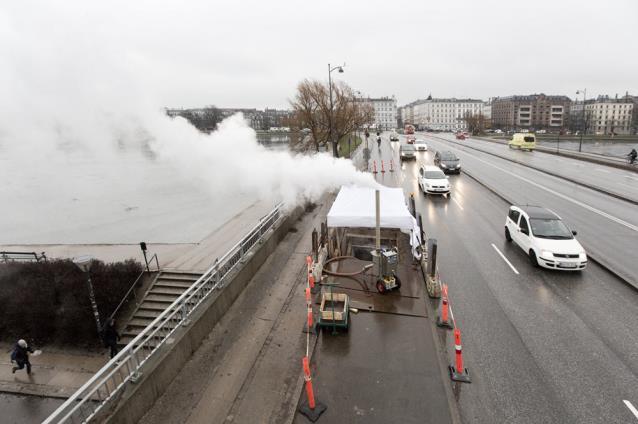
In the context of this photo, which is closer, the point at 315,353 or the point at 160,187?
the point at 315,353

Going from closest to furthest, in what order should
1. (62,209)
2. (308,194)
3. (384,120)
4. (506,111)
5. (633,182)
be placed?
1. (308,194)
2. (633,182)
3. (62,209)
4. (506,111)
5. (384,120)

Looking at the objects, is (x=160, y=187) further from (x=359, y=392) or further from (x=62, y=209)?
(x=359, y=392)

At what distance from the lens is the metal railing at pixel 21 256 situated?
1741 cm

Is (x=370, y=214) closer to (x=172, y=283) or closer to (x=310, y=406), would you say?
(x=310, y=406)

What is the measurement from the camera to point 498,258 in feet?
42.2

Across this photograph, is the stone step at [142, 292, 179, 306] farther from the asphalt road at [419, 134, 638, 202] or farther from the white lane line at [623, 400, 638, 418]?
the asphalt road at [419, 134, 638, 202]

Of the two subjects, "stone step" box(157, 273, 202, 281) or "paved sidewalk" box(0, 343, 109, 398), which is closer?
"paved sidewalk" box(0, 343, 109, 398)

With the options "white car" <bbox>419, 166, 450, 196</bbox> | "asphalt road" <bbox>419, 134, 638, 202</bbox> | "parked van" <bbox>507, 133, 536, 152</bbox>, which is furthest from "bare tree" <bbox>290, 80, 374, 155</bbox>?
"parked van" <bbox>507, 133, 536, 152</bbox>

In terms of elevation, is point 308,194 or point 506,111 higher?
point 506,111

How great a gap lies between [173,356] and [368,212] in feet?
25.1

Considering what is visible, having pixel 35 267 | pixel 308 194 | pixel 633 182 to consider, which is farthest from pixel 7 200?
pixel 633 182

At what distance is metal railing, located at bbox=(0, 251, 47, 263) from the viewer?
17406mm

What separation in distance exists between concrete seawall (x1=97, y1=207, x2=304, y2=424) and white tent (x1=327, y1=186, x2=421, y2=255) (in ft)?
12.0

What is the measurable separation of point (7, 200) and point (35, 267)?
29873 mm
